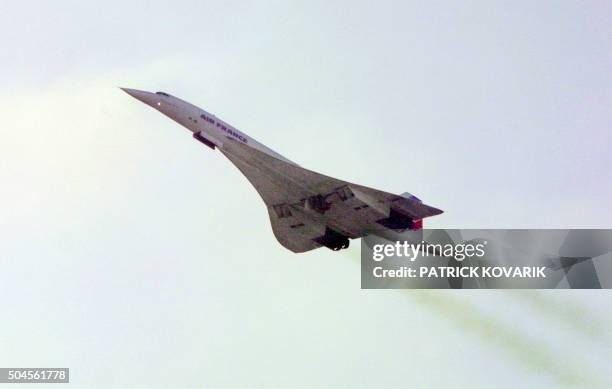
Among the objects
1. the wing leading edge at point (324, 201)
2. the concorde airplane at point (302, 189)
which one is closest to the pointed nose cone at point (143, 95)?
the concorde airplane at point (302, 189)

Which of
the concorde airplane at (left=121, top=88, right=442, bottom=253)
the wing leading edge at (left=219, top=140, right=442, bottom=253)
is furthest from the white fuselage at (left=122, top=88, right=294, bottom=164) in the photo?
the wing leading edge at (left=219, top=140, right=442, bottom=253)

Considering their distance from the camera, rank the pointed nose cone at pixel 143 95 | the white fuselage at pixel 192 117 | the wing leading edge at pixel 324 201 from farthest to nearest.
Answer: the wing leading edge at pixel 324 201 → the white fuselage at pixel 192 117 → the pointed nose cone at pixel 143 95

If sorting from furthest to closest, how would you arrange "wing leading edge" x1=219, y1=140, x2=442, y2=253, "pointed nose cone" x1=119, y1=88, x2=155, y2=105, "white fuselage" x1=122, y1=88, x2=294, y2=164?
"wing leading edge" x1=219, y1=140, x2=442, y2=253 < "white fuselage" x1=122, y1=88, x2=294, y2=164 < "pointed nose cone" x1=119, y1=88, x2=155, y2=105

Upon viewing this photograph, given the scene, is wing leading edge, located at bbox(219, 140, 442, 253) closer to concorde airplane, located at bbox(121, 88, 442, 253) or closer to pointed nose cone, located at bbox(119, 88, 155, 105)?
concorde airplane, located at bbox(121, 88, 442, 253)

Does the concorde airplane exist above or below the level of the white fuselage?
below

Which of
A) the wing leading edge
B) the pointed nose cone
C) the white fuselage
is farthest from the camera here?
the wing leading edge

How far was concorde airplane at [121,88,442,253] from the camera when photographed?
43.6 meters

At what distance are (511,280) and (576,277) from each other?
2.69 meters

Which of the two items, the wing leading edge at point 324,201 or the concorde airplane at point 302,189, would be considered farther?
the wing leading edge at point 324,201

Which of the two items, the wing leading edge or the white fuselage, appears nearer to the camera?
the white fuselage

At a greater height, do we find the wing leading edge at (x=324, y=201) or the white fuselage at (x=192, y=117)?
the white fuselage at (x=192, y=117)

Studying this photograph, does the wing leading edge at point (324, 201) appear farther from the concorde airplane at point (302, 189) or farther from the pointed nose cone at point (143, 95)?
the pointed nose cone at point (143, 95)

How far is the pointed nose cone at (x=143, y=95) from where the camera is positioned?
42594 mm

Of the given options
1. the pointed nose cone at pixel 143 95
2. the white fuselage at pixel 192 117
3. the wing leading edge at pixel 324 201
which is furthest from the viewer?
the wing leading edge at pixel 324 201
